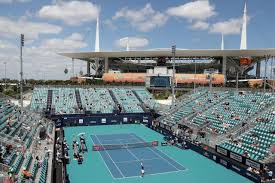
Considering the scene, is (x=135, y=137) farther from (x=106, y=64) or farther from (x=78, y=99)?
(x=106, y=64)

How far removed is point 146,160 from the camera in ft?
89.5

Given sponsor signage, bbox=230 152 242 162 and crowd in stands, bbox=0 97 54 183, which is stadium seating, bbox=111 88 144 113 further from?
sponsor signage, bbox=230 152 242 162

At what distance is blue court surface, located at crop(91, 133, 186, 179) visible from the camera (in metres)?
24.1

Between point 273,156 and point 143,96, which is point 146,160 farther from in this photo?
point 143,96

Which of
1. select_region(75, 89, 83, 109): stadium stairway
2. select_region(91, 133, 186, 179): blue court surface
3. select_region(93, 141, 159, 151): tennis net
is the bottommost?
select_region(91, 133, 186, 179): blue court surface

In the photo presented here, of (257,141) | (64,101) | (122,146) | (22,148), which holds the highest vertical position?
(64,101)

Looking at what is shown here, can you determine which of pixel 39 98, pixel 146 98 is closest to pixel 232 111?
pixel 146 98

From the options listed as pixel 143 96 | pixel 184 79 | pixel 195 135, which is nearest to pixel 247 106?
pixel 195 135

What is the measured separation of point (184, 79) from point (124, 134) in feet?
143

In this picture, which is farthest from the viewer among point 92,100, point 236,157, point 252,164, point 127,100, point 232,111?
point 127,100

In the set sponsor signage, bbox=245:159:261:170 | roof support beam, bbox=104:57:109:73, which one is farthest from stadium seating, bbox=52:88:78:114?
roof support beam, bbox=104:57:109:73

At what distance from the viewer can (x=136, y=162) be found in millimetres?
26609

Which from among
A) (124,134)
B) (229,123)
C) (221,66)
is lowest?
(124,134)

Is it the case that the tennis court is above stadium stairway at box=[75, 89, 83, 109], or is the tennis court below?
below
